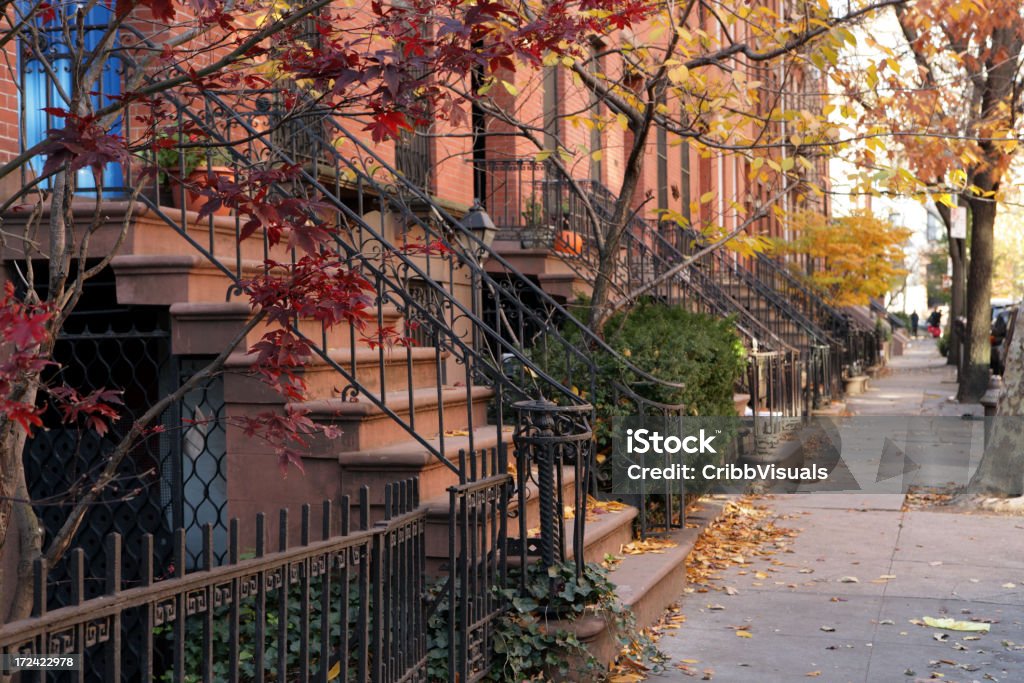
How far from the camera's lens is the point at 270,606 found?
519 cm

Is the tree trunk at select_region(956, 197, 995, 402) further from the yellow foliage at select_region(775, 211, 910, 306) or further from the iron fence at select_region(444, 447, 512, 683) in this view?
the iron fence at select_region(444, 447, 512, 683)

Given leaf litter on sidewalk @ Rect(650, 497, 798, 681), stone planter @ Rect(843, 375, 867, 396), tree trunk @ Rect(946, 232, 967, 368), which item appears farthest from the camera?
tree trunk @ Rect(946, 232, 967, 368)

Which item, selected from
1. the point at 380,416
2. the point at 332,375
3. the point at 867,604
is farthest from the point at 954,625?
the point at 332,375

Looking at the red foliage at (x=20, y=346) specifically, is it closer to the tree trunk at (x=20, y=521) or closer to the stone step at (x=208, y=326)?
the tree trunk at (x=20, y=521)

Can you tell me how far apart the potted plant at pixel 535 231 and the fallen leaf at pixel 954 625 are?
627 cm

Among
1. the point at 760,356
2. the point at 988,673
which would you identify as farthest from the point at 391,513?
the point at 760,356

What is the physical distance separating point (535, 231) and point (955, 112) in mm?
7181

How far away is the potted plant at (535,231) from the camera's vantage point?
11719 millimetres

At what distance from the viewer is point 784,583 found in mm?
7105

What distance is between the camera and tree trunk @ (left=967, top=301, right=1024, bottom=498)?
941 cm

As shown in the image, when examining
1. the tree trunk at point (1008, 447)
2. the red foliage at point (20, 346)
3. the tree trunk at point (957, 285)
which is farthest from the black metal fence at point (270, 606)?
the tree trunk at point (957, 285)

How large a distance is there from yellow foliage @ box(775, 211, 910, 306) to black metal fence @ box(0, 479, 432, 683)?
18484 millimetres

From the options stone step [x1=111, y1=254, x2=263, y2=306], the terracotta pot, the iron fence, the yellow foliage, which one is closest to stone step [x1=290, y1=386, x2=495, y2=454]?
the iron fence

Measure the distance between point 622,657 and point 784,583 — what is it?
1.99 metres
